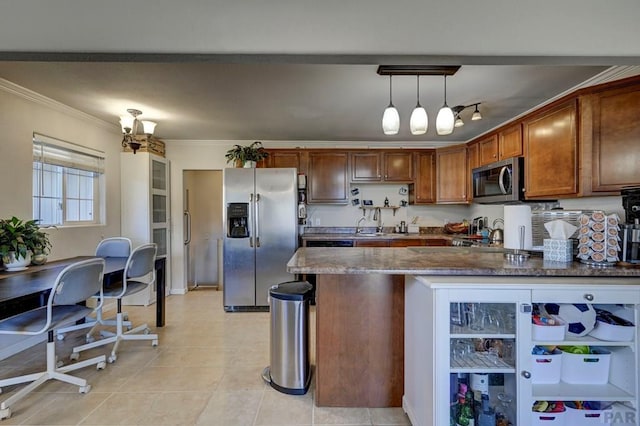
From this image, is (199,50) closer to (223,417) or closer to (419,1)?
(419,1)

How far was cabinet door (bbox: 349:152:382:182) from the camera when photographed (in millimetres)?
4758

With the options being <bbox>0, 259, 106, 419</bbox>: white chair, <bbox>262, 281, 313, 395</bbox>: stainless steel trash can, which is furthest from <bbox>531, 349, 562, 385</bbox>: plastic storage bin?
<bbox>0, 259, 106, 419</bbox>: white chair

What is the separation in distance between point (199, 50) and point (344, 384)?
2.11 meters

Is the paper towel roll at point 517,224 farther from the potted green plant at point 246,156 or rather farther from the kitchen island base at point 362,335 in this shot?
the potted green plant at point 246,156

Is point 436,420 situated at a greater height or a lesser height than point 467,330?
lesser

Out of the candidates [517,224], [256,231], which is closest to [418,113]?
[517,224]

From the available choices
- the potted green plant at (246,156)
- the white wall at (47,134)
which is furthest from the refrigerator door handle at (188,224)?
the potted green plant at (246,156)

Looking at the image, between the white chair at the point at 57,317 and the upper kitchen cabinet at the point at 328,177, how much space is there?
292 cm

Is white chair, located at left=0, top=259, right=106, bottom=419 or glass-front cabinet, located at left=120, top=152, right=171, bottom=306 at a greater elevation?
glass-front cabinet, located at left=120, top=152, right=171, bottom=306

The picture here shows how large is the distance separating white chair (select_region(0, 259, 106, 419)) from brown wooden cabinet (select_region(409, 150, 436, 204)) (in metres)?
3.96

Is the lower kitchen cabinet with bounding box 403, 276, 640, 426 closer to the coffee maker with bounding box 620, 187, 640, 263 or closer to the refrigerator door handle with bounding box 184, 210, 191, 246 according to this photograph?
the coffee maker with bounding box 620, 187, 640, 263

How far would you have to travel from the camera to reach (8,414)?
6.48 feet

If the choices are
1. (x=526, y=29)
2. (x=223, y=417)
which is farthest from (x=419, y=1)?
(x=223, y=417)

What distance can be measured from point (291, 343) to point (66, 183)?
3189 mm
